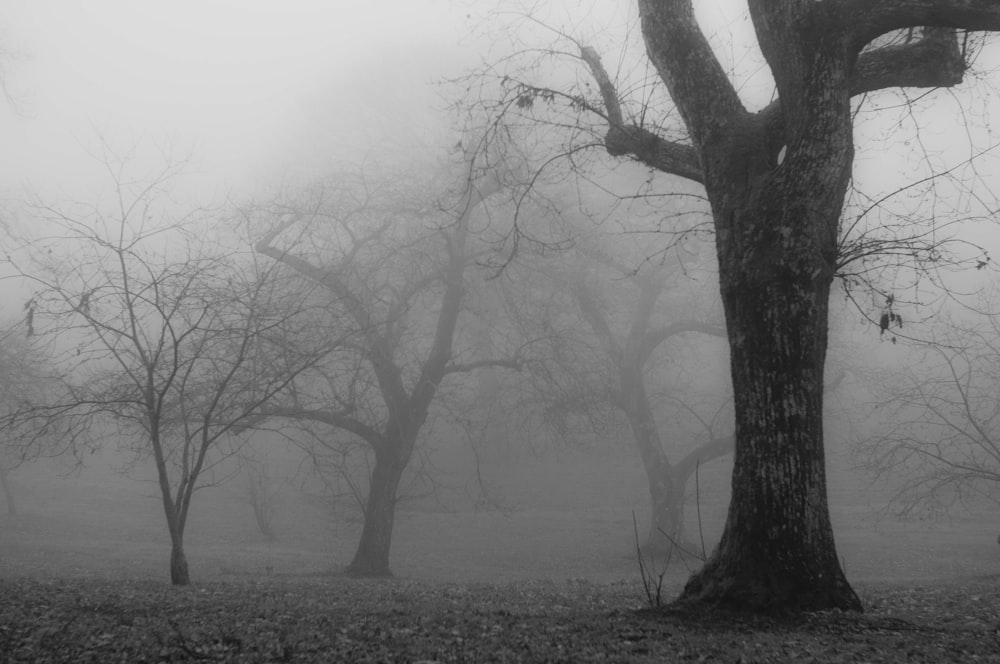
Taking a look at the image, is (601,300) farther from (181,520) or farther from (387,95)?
(181,520)

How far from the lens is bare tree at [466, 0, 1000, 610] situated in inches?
230

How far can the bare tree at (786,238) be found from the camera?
19.2 ft

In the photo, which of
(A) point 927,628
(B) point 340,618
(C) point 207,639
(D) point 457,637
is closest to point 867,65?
(A) point 927,628

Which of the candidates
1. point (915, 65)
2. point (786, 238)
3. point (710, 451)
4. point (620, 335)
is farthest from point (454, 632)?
point (620, 335)

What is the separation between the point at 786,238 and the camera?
19.8 feet

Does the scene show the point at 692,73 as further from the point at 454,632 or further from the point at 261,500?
the point at 261,500

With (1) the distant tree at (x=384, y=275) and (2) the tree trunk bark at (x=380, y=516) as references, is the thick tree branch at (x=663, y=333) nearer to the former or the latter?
(1) the distant tree at (x=384, y=275)

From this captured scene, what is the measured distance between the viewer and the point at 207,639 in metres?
4.96

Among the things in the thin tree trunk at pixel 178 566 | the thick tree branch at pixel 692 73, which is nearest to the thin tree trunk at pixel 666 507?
the thin tree trunk at pixel 178 566

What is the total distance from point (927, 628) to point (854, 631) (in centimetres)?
60

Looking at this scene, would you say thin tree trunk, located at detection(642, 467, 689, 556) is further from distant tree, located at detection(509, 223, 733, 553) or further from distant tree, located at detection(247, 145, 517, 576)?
distant tree, located at detection(247, 145, 517, 576)

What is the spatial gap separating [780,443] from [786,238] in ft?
4.93

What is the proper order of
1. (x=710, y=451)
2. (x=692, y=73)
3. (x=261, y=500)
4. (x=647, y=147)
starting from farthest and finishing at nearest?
1. (x=261, y=500)
2. (x=710, y=451)
3. (x=647, y=147)
4. (x=692, y=73)

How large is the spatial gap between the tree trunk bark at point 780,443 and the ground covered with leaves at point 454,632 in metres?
0.29
